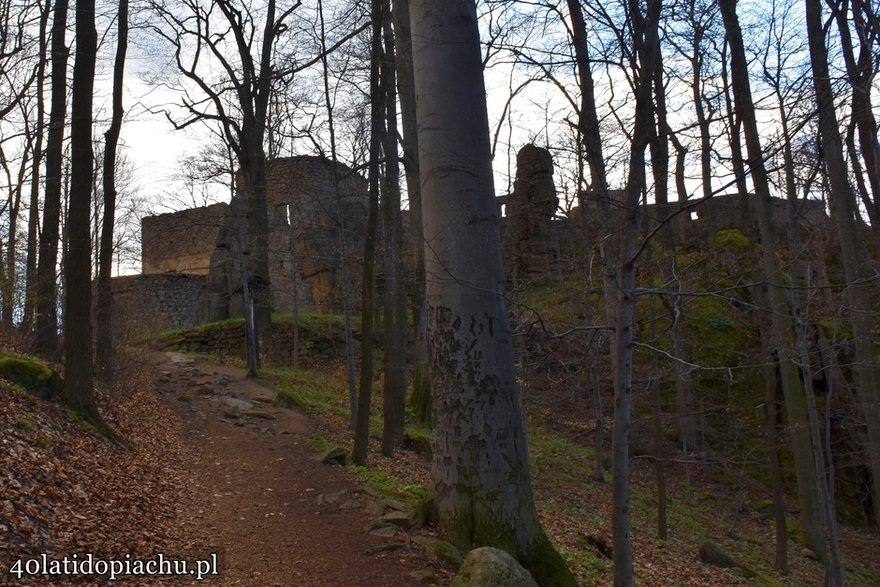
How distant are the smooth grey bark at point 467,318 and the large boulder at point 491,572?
578 mm

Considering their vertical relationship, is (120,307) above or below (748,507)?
above

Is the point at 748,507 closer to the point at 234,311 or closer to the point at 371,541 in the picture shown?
the point at 371,541

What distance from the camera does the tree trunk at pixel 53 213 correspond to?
11125 millimetres

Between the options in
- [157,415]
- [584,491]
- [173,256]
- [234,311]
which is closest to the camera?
[157,415]

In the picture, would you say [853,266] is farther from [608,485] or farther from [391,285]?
[391,285]

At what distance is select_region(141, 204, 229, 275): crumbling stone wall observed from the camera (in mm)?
30219

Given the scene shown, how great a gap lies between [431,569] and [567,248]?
2139cm

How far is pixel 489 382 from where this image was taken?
188 inches

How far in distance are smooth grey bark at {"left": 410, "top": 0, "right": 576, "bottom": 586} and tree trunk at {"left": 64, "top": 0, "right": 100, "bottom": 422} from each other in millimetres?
5132

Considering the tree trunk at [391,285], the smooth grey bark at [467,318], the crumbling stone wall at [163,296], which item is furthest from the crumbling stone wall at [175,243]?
the smooth grey bark at [467,318]

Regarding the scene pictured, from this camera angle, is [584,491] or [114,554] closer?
[114,554]

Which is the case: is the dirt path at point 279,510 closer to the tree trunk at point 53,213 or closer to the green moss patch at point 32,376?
the green moss patch at point 32,376

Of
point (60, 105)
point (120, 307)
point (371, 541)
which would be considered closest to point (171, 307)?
point (120, 307)

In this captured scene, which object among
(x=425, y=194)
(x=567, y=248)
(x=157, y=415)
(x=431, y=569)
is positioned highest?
(x=567, y=248)
